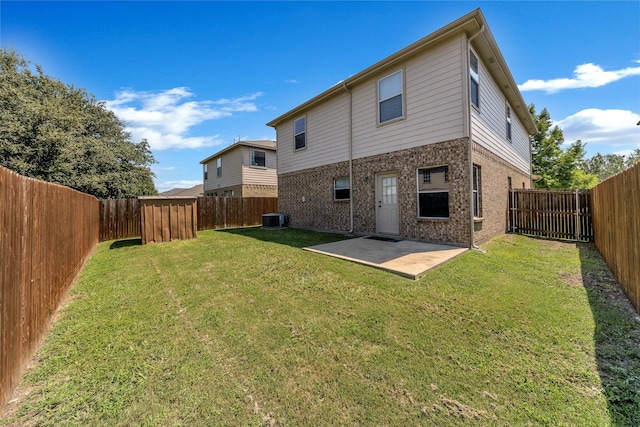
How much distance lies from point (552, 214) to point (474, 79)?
5448 mm

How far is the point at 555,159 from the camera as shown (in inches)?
875

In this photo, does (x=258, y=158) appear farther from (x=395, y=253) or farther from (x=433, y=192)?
(x=395, y=253)

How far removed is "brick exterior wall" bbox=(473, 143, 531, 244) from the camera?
24.5 feet

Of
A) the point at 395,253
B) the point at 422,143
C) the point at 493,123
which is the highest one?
the point at 493,123

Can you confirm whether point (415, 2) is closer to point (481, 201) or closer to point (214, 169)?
point (481, 201)

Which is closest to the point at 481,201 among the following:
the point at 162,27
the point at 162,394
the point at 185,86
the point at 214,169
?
the point at 162,394

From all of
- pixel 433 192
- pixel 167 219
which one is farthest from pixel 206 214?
pixel 433 192

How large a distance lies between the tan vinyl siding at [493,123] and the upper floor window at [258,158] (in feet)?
50.0

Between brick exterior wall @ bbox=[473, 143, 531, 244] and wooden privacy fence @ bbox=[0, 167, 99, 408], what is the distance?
8.48 m

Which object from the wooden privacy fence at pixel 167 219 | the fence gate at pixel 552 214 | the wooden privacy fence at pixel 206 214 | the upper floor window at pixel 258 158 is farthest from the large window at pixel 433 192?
the upper floor window at pixel 258 158

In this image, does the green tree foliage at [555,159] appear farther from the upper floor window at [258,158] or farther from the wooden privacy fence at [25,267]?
the wooden privacy fence at [25,267]

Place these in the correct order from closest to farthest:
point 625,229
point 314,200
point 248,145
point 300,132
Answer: point 625,229 → point 314,200 → point 300,132 → point 248,145

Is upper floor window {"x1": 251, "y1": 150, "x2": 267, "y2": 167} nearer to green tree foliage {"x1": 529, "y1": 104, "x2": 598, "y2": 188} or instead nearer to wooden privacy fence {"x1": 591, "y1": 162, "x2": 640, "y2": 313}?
wooden privacy fence {"x1": 591, "y1": 162, "x2": 640, "y2": 313}

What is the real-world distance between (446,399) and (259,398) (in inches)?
56.8
